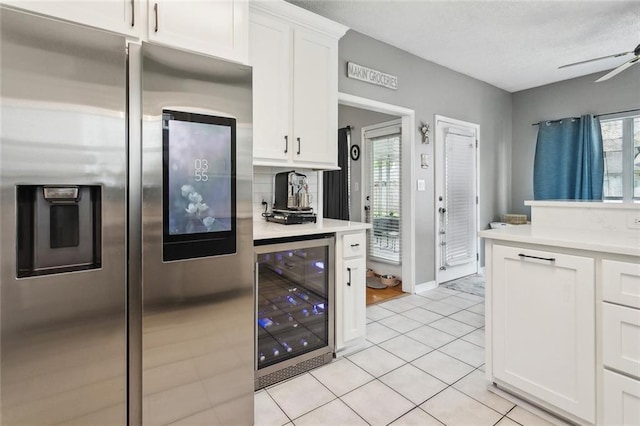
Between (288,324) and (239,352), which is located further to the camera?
(288,324)

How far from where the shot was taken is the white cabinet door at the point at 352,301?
2.23m

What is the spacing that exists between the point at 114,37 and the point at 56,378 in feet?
4.29

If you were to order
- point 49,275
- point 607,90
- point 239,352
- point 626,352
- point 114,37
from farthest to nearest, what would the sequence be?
point 607,90 → point 239,352 → point 626,352 → point 114,37 → point 49,275

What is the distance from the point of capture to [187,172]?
4.53ft

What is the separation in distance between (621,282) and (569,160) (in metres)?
3.83

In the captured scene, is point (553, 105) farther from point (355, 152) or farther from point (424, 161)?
point (355, 152)

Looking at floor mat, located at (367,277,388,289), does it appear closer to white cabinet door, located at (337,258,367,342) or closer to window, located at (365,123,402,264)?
window, located at (365,123,402,264)

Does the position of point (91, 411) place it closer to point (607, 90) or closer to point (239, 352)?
point (239, 352)

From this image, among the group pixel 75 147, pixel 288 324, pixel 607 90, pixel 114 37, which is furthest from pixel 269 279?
pixel 607 90

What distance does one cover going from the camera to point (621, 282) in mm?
1350

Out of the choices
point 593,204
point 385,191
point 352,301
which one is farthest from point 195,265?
point 385,191

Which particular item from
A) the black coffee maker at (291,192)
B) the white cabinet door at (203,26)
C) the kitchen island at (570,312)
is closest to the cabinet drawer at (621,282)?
the kitchen island at (570,312)

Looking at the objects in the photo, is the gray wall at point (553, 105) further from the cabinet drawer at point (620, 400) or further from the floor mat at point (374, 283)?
the cabinet drawer at point (620, 400)

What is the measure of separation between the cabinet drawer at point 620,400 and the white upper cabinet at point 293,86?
2044mm
